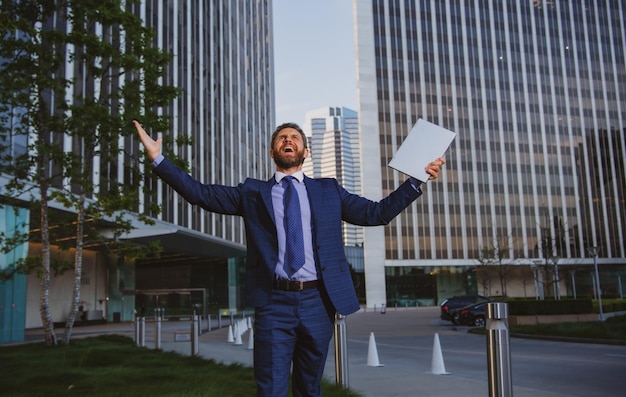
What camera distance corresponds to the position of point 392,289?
70.2 m

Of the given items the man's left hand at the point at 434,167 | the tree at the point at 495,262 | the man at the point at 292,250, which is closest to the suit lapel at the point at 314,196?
the man at the point at 292,250

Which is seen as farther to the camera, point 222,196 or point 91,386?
point 91,386

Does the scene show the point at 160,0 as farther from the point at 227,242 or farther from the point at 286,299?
the point at 286,299

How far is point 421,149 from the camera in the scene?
360 cm

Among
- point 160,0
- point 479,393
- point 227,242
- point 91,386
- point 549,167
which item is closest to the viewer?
point 479,393

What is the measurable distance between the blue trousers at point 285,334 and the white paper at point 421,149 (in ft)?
2.95

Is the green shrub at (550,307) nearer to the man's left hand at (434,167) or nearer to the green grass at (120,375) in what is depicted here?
the green grass at (120,375)

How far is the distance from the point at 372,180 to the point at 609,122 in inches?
1331

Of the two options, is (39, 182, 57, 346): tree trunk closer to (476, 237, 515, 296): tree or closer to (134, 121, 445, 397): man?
(134, 121, 445, 397): man

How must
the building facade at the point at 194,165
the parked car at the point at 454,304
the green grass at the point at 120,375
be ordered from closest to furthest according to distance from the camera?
1. the green grass at the point at 120,375
2. the parked car at the point at 454,304
3. the building facade at the point at 194,165

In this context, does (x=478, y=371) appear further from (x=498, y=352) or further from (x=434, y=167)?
(x=434, y=167)

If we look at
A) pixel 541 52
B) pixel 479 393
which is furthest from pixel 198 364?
pixel 541 52

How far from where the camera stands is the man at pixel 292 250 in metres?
3.19

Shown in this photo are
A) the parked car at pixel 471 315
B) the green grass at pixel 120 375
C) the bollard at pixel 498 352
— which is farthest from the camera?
the parked car at pixel 471 315
